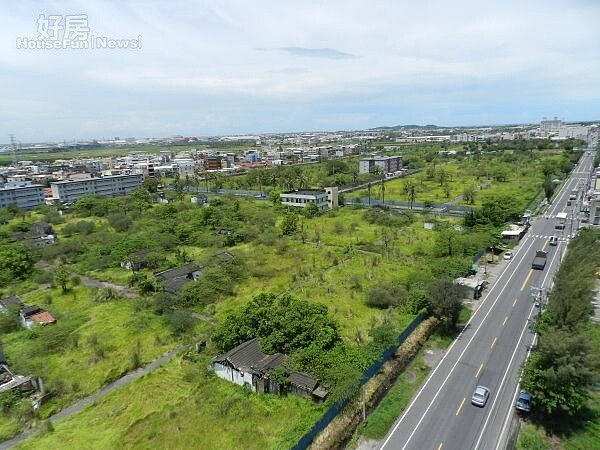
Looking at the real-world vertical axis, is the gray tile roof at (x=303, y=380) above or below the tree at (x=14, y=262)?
below

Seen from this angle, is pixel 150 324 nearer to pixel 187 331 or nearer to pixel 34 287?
pixel 187 331

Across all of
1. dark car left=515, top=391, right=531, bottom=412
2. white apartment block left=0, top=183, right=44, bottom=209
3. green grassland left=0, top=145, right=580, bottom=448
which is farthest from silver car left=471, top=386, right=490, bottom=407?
white apartment block left=0, top=183, right=44, bottom=209

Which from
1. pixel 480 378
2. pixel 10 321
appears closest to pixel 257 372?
pixel 480 378

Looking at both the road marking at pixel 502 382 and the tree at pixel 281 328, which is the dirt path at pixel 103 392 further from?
the road marking at pixel 502 382

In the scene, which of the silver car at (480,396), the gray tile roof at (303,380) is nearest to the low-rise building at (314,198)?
the gray tile roof at (303,380)

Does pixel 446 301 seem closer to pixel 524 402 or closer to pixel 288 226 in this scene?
pixel 524 402

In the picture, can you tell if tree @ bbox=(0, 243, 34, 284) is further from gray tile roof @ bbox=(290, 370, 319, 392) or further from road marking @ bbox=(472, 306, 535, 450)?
road marking @ bbox=(472, 306, 535, 450)

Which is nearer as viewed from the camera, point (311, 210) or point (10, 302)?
point (10, 302)

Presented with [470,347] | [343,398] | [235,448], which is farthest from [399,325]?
[235,448]
